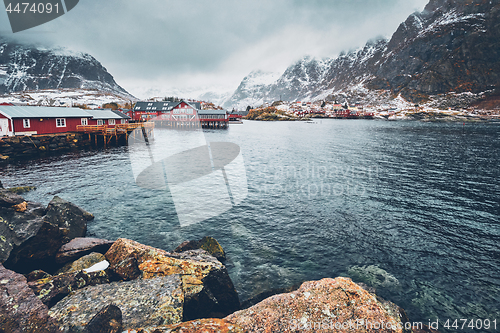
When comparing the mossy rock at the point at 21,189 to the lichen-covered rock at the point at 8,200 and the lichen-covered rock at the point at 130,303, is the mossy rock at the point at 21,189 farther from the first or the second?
the lichen-covered rock at the point at 130,303

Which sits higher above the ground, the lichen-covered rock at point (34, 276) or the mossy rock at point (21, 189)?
the lichen-covered rock at point (34, 276)

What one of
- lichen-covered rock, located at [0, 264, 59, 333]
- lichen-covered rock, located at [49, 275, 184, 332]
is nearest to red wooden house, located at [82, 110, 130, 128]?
lichen-covered rock, located at [0, 264, 59, 333]

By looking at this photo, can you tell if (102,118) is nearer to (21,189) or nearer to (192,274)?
(21,189)

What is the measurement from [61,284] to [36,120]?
5173 cm

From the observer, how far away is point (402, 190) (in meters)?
23.3

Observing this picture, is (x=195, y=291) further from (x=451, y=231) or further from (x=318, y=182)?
(x=318, y=182)

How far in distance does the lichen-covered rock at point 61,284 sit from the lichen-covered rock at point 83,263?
1900mm

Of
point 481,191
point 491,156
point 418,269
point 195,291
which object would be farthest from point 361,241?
point 491,156

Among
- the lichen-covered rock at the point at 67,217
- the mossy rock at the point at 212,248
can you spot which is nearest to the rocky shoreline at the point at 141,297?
the mossy rock at the point at 212,248

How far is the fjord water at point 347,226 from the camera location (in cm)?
1079

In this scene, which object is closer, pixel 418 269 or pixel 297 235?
pixel 418 269

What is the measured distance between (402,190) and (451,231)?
8.38m

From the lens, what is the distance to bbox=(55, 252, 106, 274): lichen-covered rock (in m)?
9.17

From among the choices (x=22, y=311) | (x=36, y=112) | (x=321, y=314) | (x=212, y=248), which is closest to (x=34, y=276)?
(x=22, y=311)
